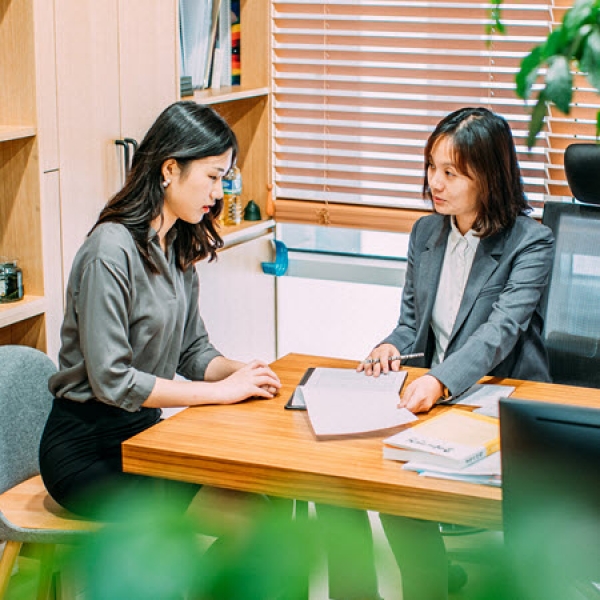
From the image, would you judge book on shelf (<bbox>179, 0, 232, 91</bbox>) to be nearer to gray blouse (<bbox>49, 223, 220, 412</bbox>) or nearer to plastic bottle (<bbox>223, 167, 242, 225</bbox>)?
plastic bottle (<bbox>223, 167, 242, 225</bbox>)

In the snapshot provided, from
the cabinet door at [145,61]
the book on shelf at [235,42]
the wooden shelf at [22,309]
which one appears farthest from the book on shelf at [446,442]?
the book on shelf at [235,42]

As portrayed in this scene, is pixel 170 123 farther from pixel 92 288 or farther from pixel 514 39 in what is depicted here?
pixel 514 39

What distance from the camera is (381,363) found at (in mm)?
2256

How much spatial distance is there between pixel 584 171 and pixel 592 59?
2235mm

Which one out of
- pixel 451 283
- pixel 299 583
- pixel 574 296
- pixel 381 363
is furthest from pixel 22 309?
pixel 299 583

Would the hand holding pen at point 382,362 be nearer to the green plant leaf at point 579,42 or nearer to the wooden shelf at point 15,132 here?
the wooden shelf at point 15,132

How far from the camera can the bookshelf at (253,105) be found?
357cm

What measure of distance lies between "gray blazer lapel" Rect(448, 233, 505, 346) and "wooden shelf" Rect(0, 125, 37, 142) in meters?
1.11

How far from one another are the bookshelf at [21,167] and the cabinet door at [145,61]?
1.27 feet

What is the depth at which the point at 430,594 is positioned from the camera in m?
2.02

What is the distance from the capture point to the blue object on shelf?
147 inches

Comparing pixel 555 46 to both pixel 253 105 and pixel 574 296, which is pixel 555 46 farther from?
pixel 253 105

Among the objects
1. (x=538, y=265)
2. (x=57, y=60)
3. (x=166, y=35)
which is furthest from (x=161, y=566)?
(x=166, y=35)

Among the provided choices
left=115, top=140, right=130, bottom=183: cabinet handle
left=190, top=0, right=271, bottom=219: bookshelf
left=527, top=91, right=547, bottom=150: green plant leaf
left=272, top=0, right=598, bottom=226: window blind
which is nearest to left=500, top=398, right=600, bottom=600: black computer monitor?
left=527, top=91, right=547, bottom=150: green plant leaf
